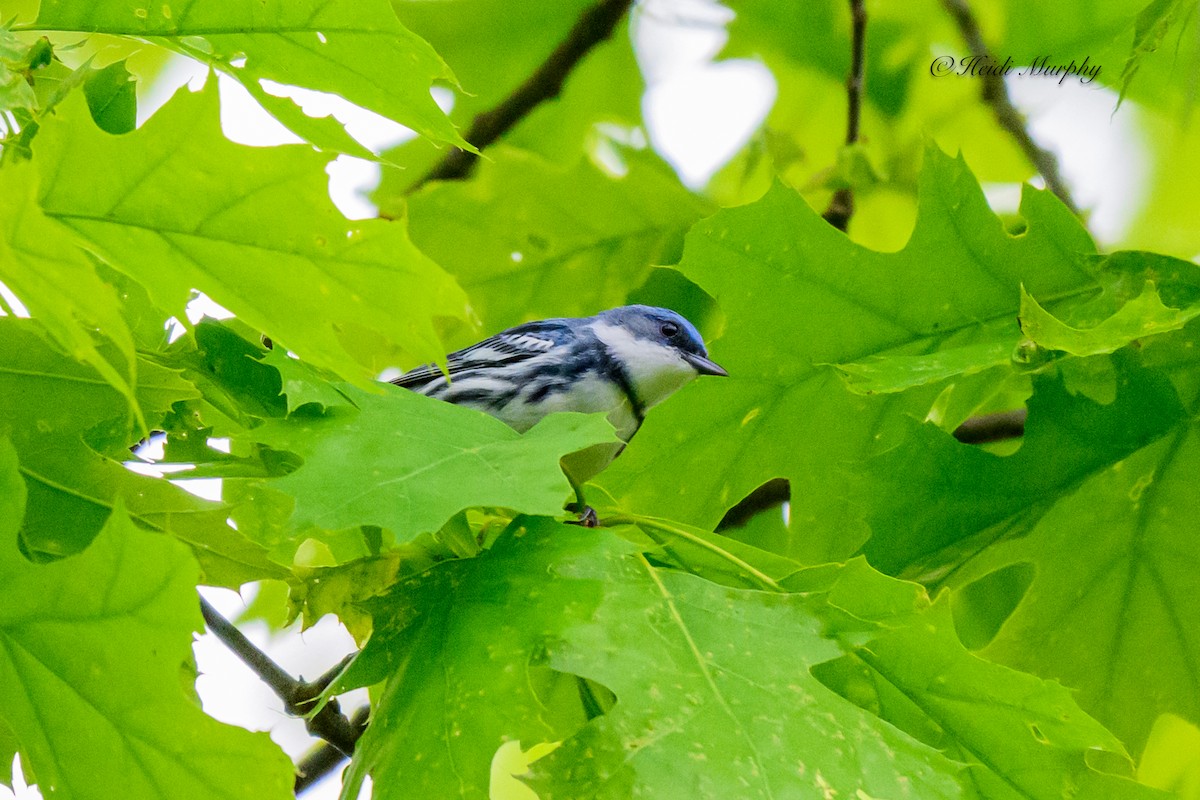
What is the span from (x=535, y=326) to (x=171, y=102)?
7.15 ft

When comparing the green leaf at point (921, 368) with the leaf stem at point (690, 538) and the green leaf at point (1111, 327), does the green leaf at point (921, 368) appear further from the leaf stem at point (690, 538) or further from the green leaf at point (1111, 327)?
the leaf stem at point (690, 538)

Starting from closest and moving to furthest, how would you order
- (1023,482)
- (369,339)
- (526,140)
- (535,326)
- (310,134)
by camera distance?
(310,134) → (1023,482) → (369,339) → (535,326) → (526,140)

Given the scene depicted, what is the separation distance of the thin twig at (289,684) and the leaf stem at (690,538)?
0.44 metres

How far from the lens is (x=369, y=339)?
9.82 feet

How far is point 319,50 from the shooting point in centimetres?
162

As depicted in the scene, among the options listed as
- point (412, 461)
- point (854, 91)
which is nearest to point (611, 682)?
point (412, 461)

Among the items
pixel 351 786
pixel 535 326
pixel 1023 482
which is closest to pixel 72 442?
pixel 351 786

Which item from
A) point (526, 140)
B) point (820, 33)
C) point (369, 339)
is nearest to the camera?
point (369, 339)

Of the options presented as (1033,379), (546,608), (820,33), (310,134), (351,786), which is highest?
(820,33)

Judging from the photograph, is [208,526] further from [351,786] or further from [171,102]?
[171,102]

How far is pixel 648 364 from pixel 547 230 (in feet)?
1.43

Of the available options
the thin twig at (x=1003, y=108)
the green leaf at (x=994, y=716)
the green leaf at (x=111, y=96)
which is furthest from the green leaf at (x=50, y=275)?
the thin twig at (x=1003, y=108)
